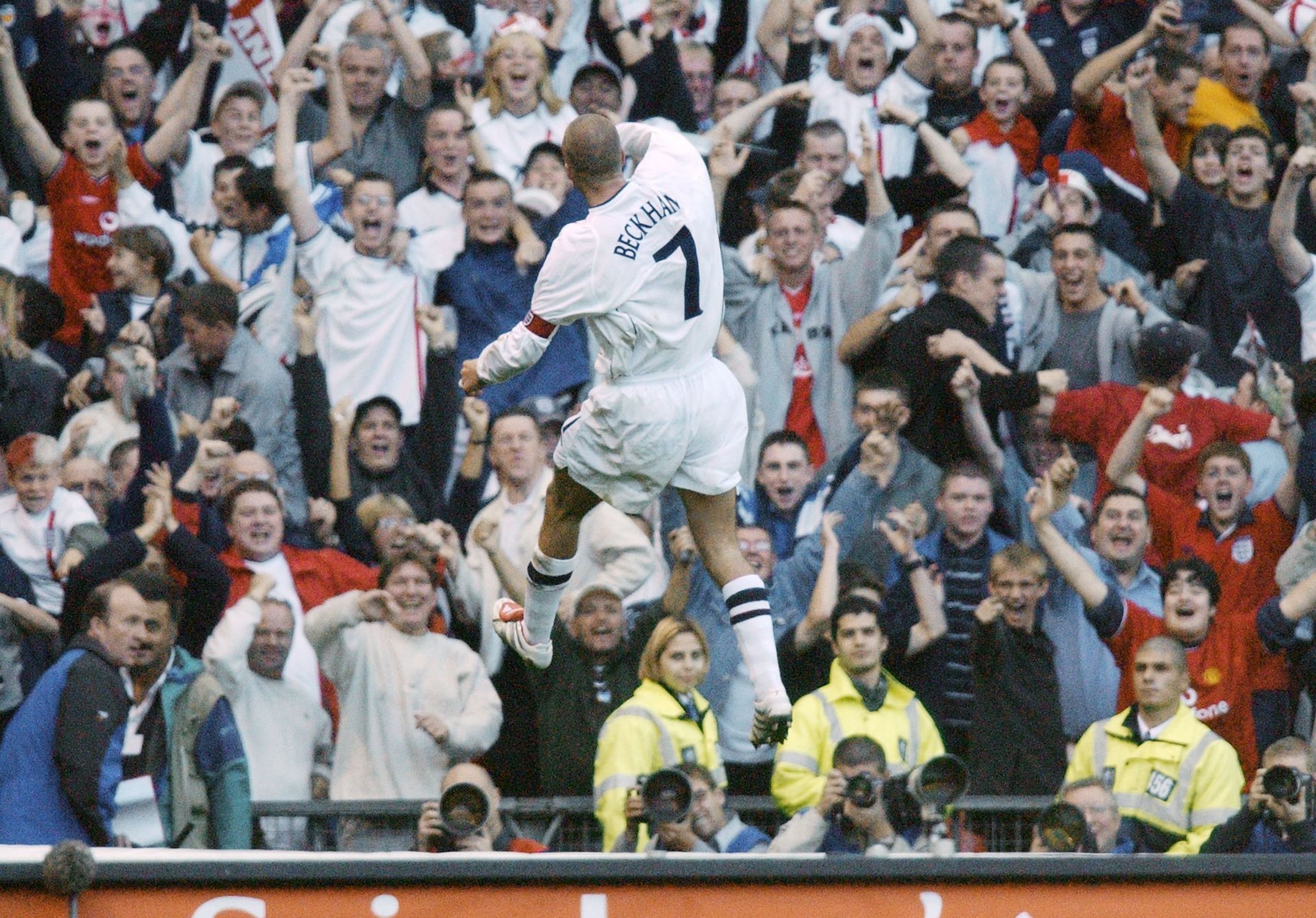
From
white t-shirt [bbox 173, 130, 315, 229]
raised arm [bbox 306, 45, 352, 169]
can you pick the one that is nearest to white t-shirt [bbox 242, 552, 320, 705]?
raised arm [bbox 306, 45, 352, 169]

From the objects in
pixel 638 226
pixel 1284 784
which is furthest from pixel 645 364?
pixel 1284 784

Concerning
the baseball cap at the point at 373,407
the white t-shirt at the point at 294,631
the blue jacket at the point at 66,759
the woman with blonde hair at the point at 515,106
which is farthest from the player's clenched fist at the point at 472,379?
the woman with blonde hair at the point at 515,106

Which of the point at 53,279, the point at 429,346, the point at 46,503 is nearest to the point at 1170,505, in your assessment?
the point at 429,346

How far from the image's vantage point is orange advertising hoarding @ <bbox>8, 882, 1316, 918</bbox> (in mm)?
5926

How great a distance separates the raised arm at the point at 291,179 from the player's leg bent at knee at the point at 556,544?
149 inches

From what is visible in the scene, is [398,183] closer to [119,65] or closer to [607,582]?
[119,65]

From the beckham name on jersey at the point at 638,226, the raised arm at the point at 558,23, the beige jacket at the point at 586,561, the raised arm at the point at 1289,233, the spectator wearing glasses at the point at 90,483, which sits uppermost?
the raised arm at the point at 558,23

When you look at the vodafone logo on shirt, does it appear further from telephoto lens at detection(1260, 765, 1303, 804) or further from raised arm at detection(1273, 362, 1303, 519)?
telephoto lens at detection(1260, 765, 1303, 804)

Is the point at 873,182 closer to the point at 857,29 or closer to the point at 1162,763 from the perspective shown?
the point at 857,29

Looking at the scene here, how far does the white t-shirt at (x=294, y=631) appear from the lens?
380 inches

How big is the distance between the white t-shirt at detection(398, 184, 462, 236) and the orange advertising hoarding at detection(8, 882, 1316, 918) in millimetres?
6221

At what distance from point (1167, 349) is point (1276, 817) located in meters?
3.41

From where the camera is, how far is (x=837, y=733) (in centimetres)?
891

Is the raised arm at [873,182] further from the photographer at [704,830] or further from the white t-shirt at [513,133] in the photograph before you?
the photographer at [704,830]
